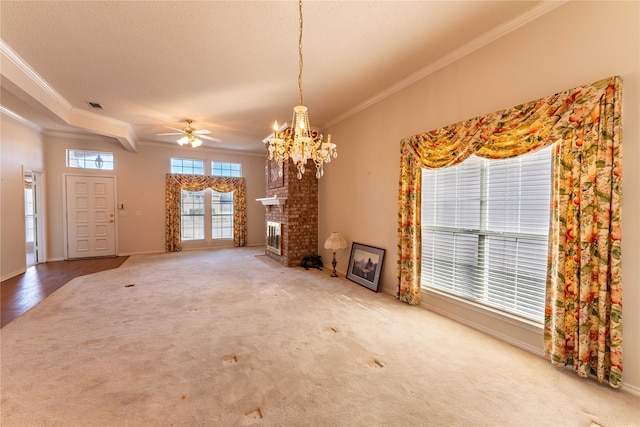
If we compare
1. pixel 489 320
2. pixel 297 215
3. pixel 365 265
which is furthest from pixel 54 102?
pixel 489 320

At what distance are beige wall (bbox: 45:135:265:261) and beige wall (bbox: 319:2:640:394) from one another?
215 inches

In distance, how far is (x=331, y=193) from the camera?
5395mm

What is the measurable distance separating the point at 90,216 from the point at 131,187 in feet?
3.61

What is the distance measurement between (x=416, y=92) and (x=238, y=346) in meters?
3.59

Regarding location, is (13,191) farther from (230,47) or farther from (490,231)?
(490,231)

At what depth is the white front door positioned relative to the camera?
622 centimetres

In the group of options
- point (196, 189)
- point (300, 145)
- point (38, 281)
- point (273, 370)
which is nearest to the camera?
point (273, 370)

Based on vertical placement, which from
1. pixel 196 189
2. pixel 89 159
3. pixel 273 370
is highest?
pixel 89 159

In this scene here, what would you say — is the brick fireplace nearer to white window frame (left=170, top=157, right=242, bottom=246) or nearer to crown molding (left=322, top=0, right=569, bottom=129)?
crown molding (left=322, top=0, right=569, bottom=129)

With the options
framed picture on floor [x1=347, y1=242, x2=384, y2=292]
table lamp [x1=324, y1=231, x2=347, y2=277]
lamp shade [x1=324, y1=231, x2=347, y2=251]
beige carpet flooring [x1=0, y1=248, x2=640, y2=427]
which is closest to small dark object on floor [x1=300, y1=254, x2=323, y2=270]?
table lamp [x1=324, y1=231, x2=347, y2=277]

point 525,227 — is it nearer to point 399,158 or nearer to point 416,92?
point 399,158

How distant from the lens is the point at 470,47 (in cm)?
278

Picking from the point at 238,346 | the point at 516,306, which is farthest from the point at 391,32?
the point at 238,346

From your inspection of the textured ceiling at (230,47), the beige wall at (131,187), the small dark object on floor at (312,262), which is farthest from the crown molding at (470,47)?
the beige wall at (131,187)
